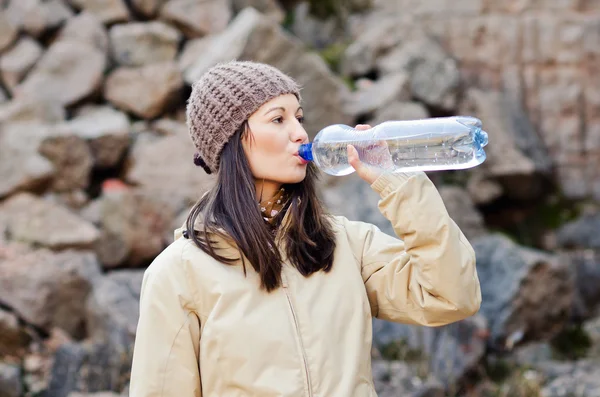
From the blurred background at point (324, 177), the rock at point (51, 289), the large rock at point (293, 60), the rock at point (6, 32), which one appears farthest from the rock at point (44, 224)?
the rock at point (6, 32)

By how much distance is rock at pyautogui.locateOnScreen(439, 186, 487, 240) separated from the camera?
7.58 m

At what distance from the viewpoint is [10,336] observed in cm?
590

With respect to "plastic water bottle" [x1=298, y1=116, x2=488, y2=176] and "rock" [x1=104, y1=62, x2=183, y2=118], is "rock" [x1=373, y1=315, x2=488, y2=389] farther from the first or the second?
"rock" [x1=104, y1=62, x2=183, y2=118]

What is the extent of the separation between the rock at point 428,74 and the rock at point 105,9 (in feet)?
10.4

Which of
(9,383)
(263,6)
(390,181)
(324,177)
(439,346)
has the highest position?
(390,181)

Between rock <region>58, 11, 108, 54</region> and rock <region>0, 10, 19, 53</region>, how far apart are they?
1.68ft

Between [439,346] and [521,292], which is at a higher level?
[439,346]

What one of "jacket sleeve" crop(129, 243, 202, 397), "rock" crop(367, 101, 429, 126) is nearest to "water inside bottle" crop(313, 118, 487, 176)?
"jacket sleeve" crop(129, 243, 202, 397)

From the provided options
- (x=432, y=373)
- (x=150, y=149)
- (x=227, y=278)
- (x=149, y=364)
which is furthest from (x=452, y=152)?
(x=150, y=149)

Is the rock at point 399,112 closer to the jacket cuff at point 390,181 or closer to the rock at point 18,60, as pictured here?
the rock at point 18,60

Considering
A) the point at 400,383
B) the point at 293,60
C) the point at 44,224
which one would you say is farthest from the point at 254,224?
the point at 293,60

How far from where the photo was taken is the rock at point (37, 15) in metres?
9.75

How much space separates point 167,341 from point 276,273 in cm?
32

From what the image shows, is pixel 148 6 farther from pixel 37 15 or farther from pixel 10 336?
pixel 10 336
